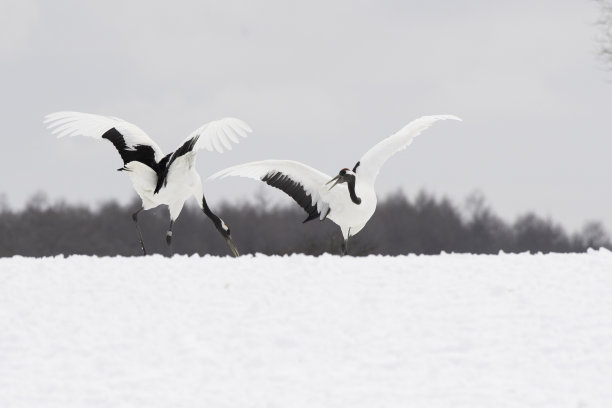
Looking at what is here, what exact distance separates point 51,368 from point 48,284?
2.70 metres

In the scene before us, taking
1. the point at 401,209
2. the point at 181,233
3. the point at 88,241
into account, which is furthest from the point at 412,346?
the point at 401,209

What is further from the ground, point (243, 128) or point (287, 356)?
point (243, 128)

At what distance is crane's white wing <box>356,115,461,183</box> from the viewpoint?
14859 mm

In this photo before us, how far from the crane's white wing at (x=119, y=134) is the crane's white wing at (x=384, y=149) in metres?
3.25

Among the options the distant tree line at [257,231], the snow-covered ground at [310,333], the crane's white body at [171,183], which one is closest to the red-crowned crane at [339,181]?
the crane's white body at [171,183]

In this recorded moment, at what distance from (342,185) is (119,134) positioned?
3.69 m

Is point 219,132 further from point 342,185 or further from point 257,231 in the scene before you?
point 257,231

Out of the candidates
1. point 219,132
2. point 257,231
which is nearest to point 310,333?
point 219,132

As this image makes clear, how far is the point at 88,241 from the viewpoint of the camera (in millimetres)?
57906

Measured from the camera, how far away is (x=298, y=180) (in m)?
15.4

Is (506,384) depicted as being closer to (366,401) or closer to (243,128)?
(366,401)

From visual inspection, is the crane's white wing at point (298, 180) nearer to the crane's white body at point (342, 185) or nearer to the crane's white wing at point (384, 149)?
the crane's white body at point (342, 185)

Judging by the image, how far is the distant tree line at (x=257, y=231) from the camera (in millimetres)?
58594

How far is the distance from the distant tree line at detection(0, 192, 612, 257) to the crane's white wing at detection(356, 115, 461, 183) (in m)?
35.4
